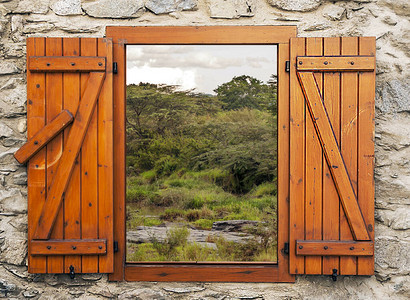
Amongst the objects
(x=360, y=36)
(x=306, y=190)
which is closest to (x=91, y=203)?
(x=306, y=190)

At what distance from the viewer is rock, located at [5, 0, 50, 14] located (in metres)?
2.58

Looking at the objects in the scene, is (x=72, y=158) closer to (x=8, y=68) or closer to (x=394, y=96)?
(x=8, y=68)

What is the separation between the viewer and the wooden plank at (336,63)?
2.47 m

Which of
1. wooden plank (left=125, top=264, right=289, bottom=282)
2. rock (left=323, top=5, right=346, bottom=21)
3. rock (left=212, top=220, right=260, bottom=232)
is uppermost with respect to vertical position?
rock (left=323, top=5, right=346, bottom=21)

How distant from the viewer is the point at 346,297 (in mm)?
2553

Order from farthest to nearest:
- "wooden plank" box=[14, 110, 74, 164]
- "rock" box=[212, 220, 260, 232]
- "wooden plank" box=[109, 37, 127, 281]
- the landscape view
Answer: the landscape view, "rock" box=[212, 220, 260, 232], "wooden plank" box=[109, 37, 127, 281], "wooden plank" box=[14, 110, 74, 164]

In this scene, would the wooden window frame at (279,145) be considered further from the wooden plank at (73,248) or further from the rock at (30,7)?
the rock at (30,7)

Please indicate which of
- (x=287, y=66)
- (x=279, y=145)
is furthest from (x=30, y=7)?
(x=279, y=145)

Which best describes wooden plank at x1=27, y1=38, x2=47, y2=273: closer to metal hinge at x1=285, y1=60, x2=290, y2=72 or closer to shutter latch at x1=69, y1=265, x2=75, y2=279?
shutter latch at x1=69, y1=265, x2=75, y2=279

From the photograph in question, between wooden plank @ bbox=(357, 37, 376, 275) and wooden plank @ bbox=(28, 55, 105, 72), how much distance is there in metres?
1.52

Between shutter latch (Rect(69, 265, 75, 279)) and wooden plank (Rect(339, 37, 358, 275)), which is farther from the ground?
wooden plank (Rect(339, 37, 358, 275))

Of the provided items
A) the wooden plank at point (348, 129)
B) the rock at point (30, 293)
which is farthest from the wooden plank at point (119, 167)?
the wooden plank at point (348, 129)

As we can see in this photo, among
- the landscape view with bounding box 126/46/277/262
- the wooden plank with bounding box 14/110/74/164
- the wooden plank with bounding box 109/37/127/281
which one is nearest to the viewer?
the wooden plank with bounding box 14/110/74/164

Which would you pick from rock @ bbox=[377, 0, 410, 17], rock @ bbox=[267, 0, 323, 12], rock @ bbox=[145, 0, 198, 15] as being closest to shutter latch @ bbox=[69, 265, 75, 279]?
rock @ bbox=[145, 0, 198, 15]
